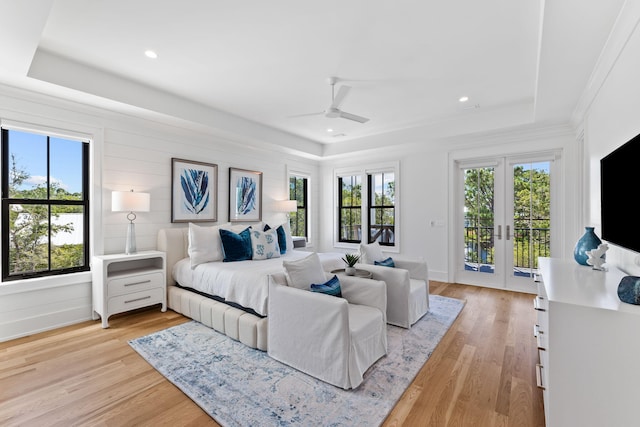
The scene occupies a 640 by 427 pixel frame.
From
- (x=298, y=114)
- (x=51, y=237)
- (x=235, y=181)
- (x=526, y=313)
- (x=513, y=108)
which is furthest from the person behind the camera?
(x=235, y=181)

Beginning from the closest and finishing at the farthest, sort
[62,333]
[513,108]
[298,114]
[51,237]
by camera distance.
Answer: [62,333]
[51,237]
[513,108]
[298,114]

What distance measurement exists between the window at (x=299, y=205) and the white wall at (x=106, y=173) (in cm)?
169

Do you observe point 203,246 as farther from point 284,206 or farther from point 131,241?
point 284,206

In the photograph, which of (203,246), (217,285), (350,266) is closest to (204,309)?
(217,285)

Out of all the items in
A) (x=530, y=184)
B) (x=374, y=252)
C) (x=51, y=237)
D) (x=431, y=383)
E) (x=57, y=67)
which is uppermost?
(x=57, y=67)

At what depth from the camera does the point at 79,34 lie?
242cm

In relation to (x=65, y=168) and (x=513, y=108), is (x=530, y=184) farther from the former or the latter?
(x=65, y=168)

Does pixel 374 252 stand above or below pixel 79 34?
below

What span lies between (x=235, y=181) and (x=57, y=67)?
8.44 feet

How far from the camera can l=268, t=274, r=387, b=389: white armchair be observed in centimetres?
204

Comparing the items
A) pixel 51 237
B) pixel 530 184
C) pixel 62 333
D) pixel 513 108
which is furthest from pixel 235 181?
pixel 530 184

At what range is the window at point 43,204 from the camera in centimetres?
297

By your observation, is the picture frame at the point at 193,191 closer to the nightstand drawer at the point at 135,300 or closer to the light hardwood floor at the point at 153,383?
the nightstand drawer at the point at 135,300

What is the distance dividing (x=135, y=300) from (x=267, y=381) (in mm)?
2176
